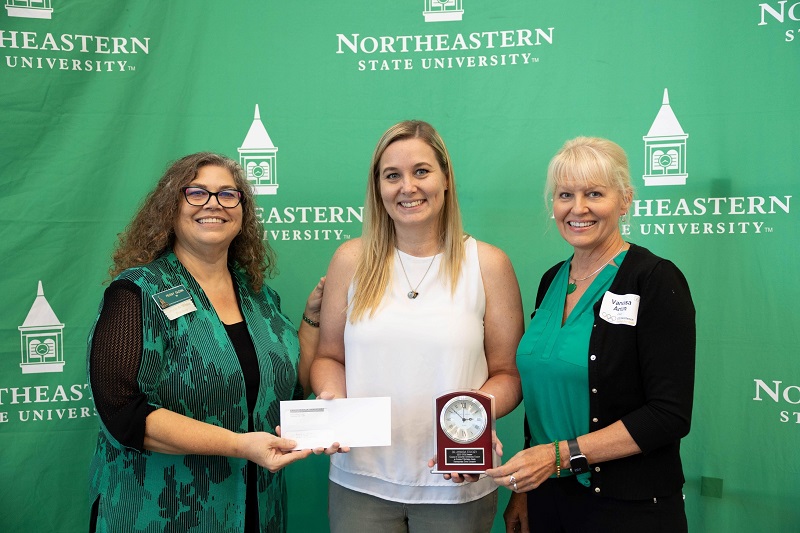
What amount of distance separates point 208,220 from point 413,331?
27.1 inches

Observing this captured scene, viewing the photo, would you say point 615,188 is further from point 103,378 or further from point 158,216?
point 103,378

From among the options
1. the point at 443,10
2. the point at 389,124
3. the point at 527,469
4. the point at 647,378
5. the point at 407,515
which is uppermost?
the point at 443,10

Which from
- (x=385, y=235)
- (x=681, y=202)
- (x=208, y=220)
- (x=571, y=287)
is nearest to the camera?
(x=571, y=287)

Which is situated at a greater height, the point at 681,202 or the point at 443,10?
the point at 443,10

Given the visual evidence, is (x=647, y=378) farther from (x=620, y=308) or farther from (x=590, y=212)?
(x=590, y=212)

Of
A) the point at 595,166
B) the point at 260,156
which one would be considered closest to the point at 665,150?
the point at 595,166

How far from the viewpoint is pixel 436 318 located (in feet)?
6.41

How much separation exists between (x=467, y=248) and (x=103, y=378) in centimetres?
108

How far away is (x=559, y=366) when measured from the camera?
5.77ft

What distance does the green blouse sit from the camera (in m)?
1.74

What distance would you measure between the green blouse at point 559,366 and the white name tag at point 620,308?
0.04m

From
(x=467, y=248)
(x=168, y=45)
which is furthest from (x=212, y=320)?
(x=168, y=45)

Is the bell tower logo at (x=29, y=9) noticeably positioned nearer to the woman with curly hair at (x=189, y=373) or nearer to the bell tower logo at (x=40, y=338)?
the bell tower logo at (x=40, y=338)

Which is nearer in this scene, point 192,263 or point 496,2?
point 192,263
